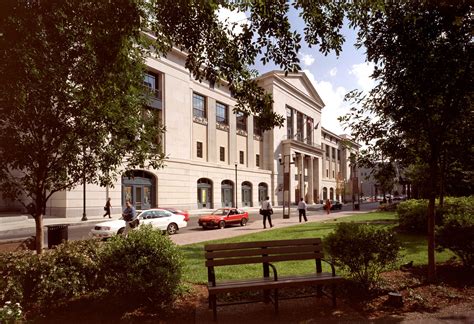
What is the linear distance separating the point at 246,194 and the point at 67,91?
44.5m

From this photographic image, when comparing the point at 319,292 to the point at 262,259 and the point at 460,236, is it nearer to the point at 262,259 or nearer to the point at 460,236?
the point at 262,259

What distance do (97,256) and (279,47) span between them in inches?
184

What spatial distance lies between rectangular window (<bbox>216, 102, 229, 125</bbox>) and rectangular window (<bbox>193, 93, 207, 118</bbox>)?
2788 millimetres

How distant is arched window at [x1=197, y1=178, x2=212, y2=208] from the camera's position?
133ft

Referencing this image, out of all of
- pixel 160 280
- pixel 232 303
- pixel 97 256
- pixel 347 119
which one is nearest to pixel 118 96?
pixel 97 256

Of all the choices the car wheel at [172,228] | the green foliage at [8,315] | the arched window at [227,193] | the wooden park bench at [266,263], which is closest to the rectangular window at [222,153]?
the arched window at [227,193]

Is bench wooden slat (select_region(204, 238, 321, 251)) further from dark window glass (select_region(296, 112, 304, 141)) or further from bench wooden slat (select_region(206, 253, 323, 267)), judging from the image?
dark window glass (select_region(296, 112, 304, 141))

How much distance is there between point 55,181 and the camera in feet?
21.6

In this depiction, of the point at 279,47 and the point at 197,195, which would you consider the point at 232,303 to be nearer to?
the point at 279,47

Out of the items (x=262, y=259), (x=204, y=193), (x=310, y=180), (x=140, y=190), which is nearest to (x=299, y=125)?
(x=310, y=180)

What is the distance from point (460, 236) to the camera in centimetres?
651

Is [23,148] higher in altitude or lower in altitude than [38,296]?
higher

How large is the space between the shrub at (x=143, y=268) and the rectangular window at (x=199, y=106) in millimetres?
36873

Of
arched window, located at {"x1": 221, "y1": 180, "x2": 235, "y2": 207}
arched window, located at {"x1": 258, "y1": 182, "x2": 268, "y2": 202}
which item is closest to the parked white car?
arched window, located at {"x1": 221, "y1": 180, "x2": 235, "y2": 207}
